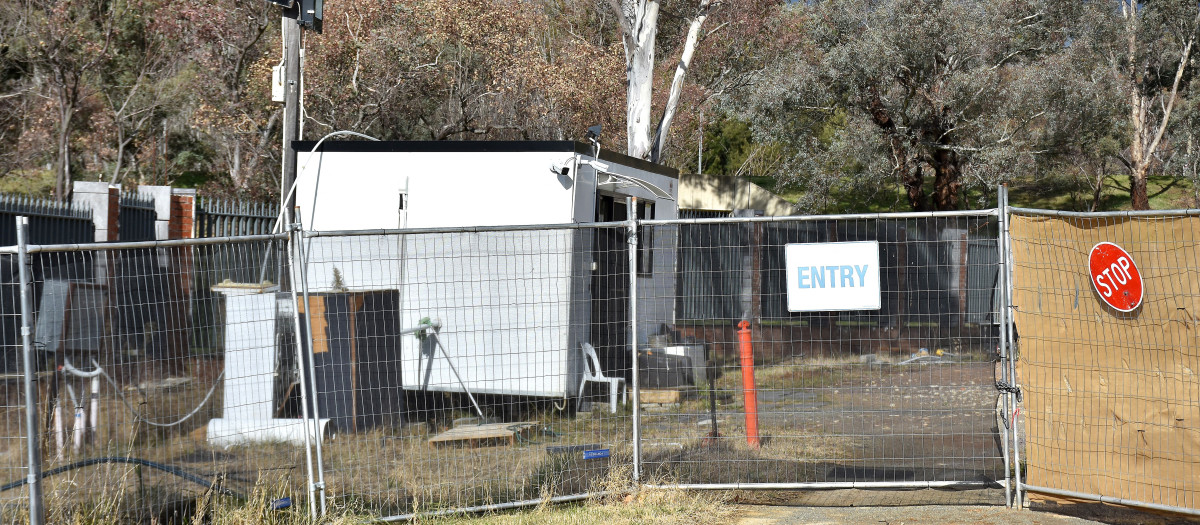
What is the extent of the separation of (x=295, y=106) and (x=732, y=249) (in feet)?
20.7

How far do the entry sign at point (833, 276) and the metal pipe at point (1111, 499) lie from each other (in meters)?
1.50

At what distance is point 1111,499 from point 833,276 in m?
2.11

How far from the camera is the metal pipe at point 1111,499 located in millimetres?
5516

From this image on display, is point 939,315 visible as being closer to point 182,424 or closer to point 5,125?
point 182,424

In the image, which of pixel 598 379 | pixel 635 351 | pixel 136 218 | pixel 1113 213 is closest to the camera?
pixel 1113 213

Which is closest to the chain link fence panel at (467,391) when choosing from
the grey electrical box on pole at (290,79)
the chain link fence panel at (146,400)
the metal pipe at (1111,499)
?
the chain link fence panel at (146,400)

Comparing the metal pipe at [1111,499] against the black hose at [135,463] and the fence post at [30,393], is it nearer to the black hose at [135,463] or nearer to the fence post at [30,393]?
the black hose at [135,463]

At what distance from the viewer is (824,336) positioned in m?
6.33

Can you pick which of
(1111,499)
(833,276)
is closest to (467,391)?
(833,276)

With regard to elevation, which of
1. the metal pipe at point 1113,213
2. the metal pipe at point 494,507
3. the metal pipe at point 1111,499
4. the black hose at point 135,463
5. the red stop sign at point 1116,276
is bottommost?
the metal pipe at point 494,507

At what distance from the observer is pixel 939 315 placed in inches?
243

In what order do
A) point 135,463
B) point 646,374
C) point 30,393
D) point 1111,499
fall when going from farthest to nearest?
point 646,374
point 1111,499
point 135,463
point 30,393

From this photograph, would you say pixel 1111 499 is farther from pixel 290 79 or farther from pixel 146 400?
pixel 290 79

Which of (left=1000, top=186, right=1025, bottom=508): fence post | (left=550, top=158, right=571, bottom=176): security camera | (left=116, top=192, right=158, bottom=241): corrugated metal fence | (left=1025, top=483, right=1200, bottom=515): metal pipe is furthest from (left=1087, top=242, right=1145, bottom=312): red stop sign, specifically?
(left=116, top=192, right=158, bottom=241): corrugated metal fence
